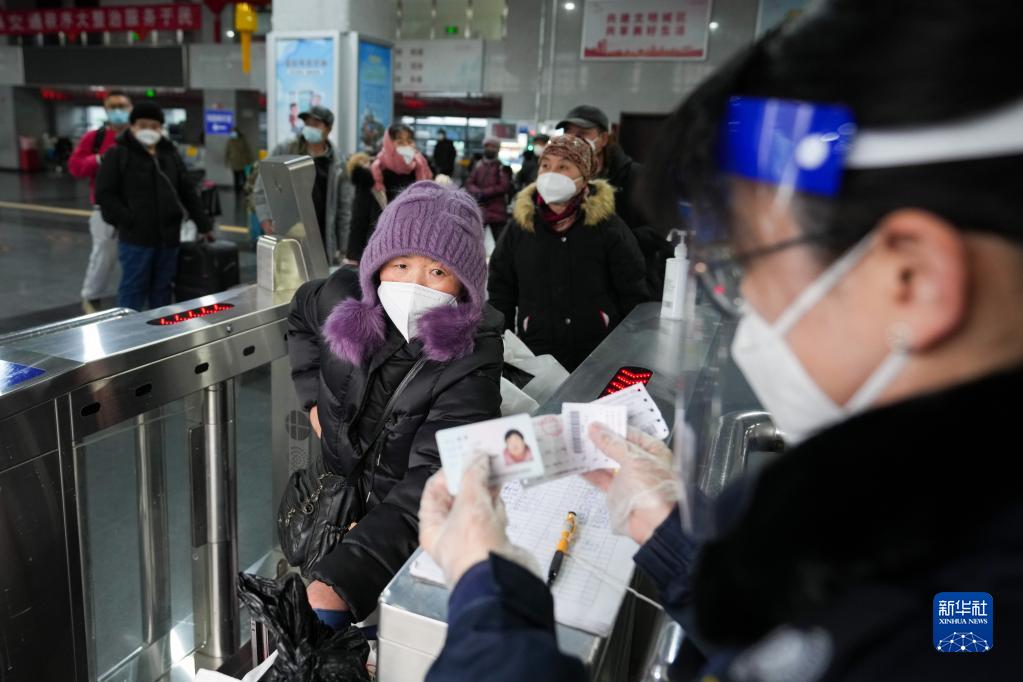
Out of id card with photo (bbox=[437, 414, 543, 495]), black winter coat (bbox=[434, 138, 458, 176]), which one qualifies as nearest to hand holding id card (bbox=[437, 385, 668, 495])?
id card with photo (bbox=[437, 414, 543, 495])

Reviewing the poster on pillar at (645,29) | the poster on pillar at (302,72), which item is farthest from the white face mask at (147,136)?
the poster on pillar at (645,29)

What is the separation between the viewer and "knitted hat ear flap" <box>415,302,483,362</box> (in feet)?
5.23

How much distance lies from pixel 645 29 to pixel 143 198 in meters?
7.52

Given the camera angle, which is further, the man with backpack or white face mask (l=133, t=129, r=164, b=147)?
the man with backpack

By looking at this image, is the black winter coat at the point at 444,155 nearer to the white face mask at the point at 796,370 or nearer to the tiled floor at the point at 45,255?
the tiled floor at the point at 45,255

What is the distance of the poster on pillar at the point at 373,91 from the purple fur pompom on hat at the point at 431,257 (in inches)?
214

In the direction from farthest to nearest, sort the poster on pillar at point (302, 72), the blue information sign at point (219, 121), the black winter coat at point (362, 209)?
the blue information sign at point (219, 121) < the poster on pillar at point (302, 72) < the black winter coat at point (362, 209)

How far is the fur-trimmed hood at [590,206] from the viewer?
276 cm

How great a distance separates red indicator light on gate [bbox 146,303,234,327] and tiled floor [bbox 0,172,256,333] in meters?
3.45

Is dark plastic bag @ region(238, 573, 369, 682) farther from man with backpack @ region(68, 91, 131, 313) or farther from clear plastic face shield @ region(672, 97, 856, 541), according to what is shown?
man with backpack @ region(68, 91, 131, 313)

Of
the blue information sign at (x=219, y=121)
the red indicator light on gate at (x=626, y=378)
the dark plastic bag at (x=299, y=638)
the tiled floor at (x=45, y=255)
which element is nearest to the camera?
the dark plastic bag at (x=299, y=638)

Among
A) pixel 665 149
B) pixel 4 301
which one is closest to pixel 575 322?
pixel 665 149

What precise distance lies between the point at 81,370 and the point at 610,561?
4.33ft

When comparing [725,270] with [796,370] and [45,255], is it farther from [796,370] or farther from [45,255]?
[45,255]
